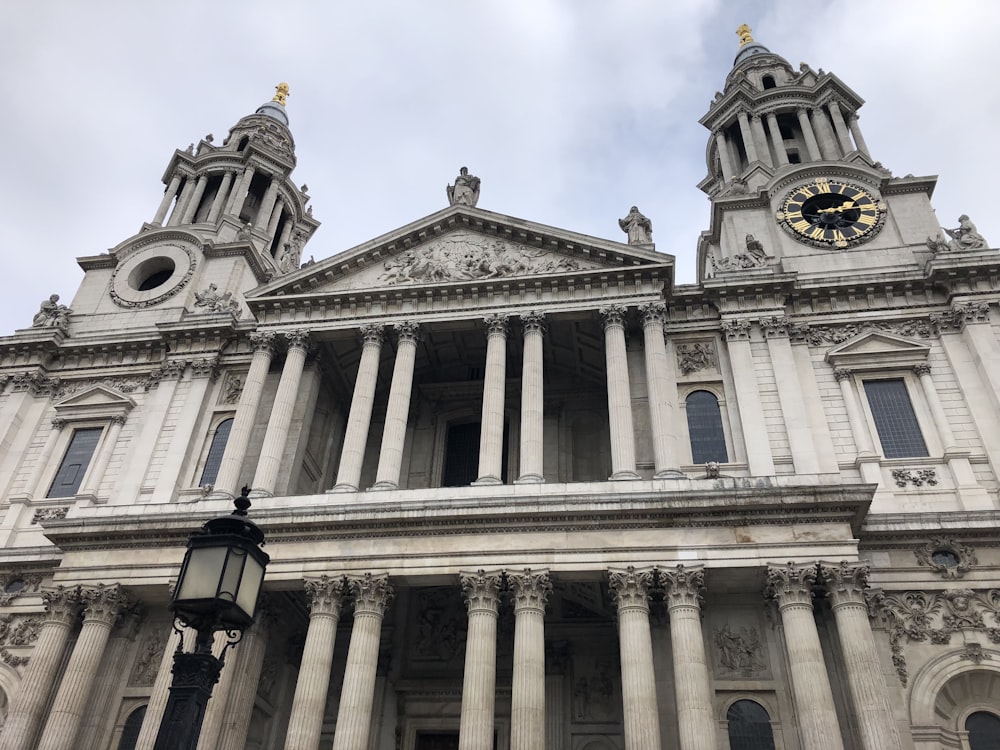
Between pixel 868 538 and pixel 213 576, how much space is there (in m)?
18.5

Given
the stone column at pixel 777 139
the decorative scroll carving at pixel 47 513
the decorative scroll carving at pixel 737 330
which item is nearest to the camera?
A: the decorative scroll carving at pixel 737 330

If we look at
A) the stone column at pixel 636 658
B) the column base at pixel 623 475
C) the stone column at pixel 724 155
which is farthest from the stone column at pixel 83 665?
the stone column at pixel 724 155

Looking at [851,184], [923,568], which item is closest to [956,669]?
[923,568]

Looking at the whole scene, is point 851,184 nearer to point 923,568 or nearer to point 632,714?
point 923,568

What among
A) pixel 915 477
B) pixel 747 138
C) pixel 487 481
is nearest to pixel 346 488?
pixel 487 481

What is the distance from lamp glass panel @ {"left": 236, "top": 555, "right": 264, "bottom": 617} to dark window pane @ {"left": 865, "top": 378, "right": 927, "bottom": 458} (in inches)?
808

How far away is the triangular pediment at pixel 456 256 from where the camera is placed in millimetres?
26953

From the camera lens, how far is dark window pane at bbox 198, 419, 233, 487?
86.5ft

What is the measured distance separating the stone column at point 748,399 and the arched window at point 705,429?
35.5 inches

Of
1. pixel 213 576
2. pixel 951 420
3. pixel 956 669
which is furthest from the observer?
pixel 951 420

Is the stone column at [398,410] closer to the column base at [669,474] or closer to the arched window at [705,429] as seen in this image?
the column base at [669,474]

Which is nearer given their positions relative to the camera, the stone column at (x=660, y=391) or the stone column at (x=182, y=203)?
the stone column at (x=660, y=391)

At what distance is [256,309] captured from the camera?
28.1 metres

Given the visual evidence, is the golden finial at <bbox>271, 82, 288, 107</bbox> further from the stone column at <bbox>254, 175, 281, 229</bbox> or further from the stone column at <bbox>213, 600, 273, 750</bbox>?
the stone column at <bbox>213, 600, 273, 750</bbox>
